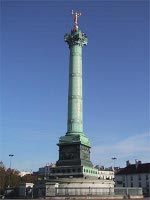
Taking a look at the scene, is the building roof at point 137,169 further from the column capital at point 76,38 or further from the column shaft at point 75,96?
the column capital at point 76,38

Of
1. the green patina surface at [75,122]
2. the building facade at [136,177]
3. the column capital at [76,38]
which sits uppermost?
the column capital at [76,38]

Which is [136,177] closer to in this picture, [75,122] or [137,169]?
[137,169]

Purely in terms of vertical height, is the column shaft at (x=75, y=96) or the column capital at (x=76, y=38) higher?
the column capital at (x=76, y=38)

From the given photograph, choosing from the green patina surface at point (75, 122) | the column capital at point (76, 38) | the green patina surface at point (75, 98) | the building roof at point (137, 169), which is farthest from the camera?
the building roof at point (137, 169)

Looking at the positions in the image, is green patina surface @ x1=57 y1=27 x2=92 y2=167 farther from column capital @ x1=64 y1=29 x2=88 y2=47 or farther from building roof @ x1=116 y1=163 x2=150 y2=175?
building roof @ x1=116 y1=163 x2=150 y2=175

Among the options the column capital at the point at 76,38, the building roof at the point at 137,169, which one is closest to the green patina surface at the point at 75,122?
the column capital at the point at 76,38

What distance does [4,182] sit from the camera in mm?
117875

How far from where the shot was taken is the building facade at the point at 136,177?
122500 mm

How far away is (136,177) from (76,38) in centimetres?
5771

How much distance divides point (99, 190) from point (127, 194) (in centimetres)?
687

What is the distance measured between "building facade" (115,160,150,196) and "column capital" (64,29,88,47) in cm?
5368

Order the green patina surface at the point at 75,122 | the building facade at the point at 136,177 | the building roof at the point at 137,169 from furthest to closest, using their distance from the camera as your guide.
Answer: the building roof at the point at 137,169 → the building facade at the point at 136,177 → the green patina surface at the point at 75,122

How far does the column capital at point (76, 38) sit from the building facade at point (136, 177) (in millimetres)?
53676

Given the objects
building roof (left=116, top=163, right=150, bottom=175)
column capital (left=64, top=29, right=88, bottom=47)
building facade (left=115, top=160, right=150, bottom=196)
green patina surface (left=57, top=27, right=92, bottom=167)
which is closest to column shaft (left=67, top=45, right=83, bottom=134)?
green patina surface (left=57, top=27, right=92, bottom=167)
